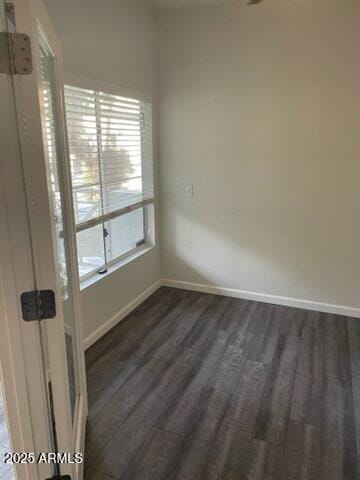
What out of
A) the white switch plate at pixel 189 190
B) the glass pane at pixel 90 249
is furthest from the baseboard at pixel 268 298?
the glass pane at pixel 90 249

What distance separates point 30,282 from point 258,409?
165 centimetres

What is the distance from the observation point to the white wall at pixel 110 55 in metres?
2.28

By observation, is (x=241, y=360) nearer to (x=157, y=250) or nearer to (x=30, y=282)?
(x=157, y=250)

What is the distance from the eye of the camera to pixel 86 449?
6.03ft

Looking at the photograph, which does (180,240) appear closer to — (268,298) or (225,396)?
→ (268,298)

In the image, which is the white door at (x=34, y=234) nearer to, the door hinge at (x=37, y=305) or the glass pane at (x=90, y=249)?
the door hinge at (x=37, y=305)

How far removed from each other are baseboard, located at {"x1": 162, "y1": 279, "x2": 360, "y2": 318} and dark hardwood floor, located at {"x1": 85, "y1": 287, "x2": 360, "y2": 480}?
96 millimetres

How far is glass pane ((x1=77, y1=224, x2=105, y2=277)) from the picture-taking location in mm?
2658

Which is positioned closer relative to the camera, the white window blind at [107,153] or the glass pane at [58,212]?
the glass pane at [58,212]

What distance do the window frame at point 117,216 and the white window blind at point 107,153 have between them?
14mm

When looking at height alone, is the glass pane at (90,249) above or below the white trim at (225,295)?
above

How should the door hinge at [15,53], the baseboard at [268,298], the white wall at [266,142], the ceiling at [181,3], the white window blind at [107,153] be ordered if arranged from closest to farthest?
the door hinge at [15,53] < the white window blind at [107,153] < the white wall at [266,142] < the ceiling at [181,3] < the baseboard at [268,298]

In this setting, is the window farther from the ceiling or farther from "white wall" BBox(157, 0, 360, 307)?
the ceiling

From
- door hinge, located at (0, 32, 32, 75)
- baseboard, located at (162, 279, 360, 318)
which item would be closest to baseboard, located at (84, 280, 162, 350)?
baseboard, located at (162, 279, 360, 318)
